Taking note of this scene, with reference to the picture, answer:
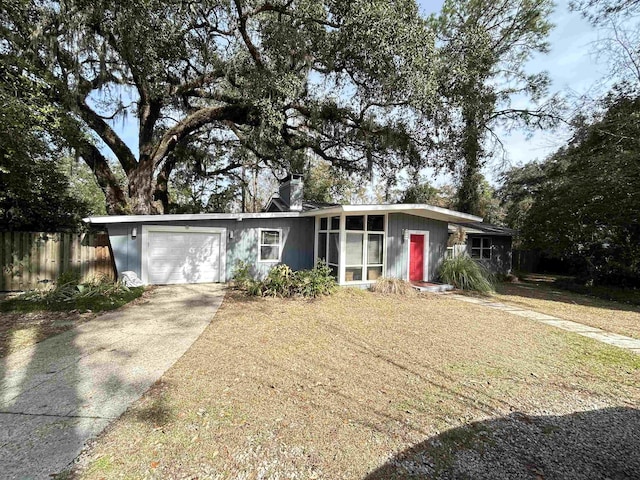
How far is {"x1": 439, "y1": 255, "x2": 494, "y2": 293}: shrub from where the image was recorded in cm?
965

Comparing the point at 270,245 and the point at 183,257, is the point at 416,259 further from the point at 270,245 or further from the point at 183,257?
the point at 183,257

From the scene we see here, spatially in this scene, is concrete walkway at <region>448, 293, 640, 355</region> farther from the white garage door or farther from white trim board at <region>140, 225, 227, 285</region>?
the white garage door

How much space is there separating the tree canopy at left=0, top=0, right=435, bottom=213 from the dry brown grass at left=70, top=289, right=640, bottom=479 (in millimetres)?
6594

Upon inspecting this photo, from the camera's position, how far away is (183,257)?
9367 millimetres

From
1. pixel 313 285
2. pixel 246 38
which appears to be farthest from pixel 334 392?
pixel 246 38

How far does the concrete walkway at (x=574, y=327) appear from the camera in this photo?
4809 millimetres

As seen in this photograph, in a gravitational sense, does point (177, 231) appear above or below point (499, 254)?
above

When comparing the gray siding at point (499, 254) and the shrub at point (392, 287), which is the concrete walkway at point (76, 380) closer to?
the shrub at point (392, 287)

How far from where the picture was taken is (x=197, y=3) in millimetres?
7793

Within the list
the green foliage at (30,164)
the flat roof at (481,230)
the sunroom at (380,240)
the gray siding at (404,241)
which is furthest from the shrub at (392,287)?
the green foliage at (30,164)

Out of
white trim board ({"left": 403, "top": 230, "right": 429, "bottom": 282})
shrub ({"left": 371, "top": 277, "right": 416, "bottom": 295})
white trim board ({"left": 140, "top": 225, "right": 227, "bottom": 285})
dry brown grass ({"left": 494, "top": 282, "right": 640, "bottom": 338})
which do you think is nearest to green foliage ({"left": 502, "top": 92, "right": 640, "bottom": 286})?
dry brown grass ({"left": 494, "top": 282, "right": 640, "bottom": 338})

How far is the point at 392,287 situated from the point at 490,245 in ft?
25.8

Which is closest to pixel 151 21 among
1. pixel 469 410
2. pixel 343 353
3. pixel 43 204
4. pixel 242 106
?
pixel 242 106

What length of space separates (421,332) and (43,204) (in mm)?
10920
